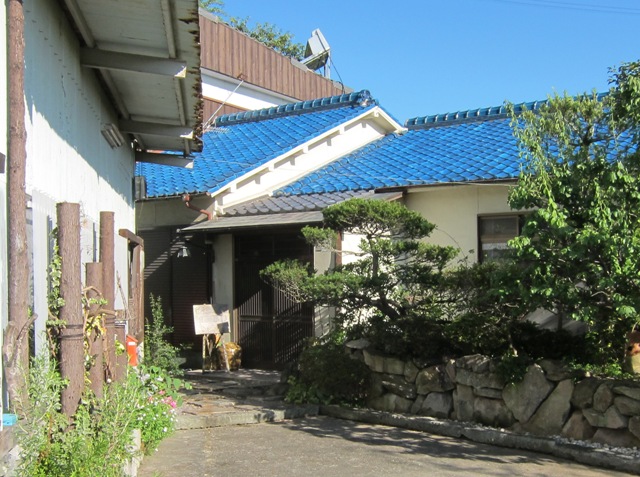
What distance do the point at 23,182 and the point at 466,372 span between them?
6286mm

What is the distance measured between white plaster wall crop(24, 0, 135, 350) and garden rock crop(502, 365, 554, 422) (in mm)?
4766

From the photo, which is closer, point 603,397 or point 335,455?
point 603,397

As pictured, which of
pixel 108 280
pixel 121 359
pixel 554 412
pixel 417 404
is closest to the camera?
pixel 108 280

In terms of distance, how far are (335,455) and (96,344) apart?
3254 millimetres

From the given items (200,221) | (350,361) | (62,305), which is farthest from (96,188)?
(200,221)

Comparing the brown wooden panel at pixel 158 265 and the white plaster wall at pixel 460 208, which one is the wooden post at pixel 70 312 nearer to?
the white plaster wall at pixel 460 208

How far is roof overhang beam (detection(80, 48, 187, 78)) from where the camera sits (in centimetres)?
747

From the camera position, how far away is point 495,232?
1301 cm

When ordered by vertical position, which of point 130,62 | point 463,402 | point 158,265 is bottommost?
point 463,402

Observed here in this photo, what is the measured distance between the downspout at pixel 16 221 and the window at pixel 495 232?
9007 mm

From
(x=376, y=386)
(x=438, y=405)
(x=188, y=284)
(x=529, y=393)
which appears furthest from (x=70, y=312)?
(x=188, y=284)

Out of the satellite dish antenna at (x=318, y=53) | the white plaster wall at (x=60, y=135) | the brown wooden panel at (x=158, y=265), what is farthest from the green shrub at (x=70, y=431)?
the satellite dish antenna at (x=318, y=53)

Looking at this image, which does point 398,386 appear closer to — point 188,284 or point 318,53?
point 188,284

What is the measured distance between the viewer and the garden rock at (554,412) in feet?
28.2
